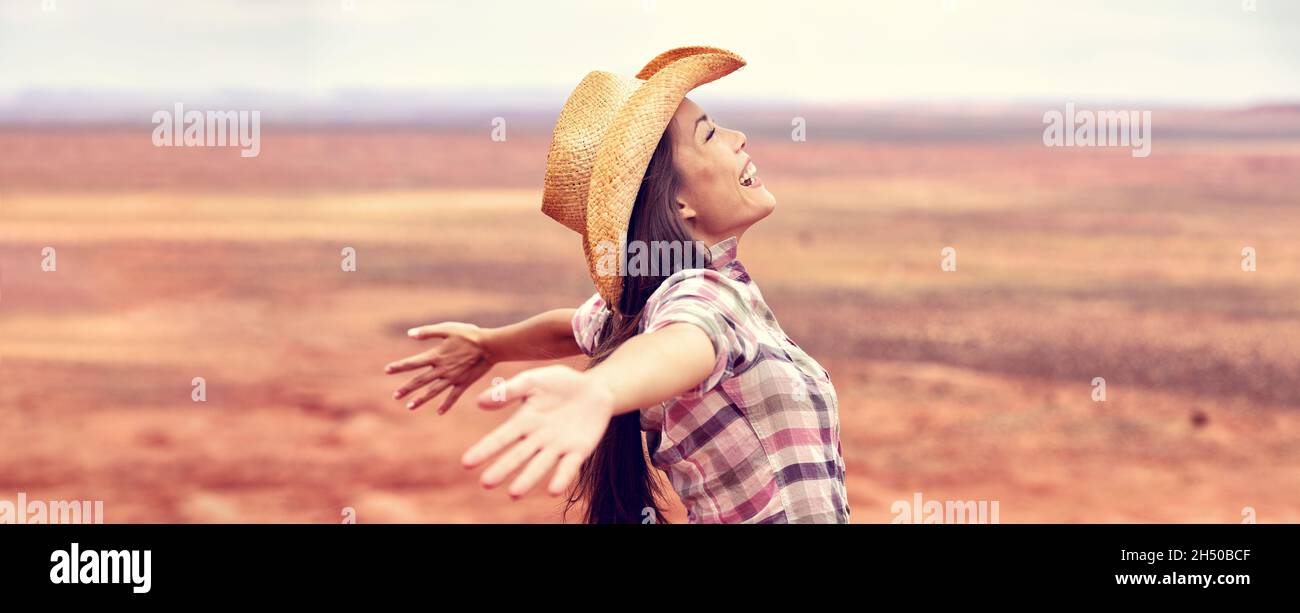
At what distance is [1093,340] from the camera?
11.1 meters

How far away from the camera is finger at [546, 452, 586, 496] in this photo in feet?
5.96

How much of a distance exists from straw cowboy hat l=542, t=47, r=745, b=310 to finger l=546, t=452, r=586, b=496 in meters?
0.68

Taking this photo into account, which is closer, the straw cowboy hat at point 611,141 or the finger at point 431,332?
the straw cowboy hat at point 611,141

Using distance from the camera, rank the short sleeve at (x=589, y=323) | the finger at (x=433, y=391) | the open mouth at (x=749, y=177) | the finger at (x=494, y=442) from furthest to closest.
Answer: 1. the finger at (x=433, y=391)
2. the short sleeve at (x=589, y=323)
3. the open mouth at (x=749, y=177)
4. the finger at (x=494, y=442)

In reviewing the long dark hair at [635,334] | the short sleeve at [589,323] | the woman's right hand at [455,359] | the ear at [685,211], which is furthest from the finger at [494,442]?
the woman's right hand at [455,359]

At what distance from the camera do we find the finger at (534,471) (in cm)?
181

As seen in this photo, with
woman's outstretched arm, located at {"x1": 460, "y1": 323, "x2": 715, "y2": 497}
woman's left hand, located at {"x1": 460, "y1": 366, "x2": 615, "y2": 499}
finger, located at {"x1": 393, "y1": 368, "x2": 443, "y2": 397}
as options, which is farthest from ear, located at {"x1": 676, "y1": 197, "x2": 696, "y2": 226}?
finger, located at {"x1": 393, "y1": 368, "x2": 443, "y2": 397}

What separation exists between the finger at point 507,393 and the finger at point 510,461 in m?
0.06

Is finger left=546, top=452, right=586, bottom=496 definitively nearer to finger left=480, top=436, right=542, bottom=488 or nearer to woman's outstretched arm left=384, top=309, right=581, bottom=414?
finger left=480, top=436, right=542, bottom=488

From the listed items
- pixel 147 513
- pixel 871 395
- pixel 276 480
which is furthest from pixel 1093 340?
pixel 147 513

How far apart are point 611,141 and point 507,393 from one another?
91 cm

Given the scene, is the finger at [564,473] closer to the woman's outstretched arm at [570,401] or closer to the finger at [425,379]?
the woman's outstretched arm at [570,401]

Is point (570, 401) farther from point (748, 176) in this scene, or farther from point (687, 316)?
point (748, 176)

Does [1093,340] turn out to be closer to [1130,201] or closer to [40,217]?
[1130,201]
